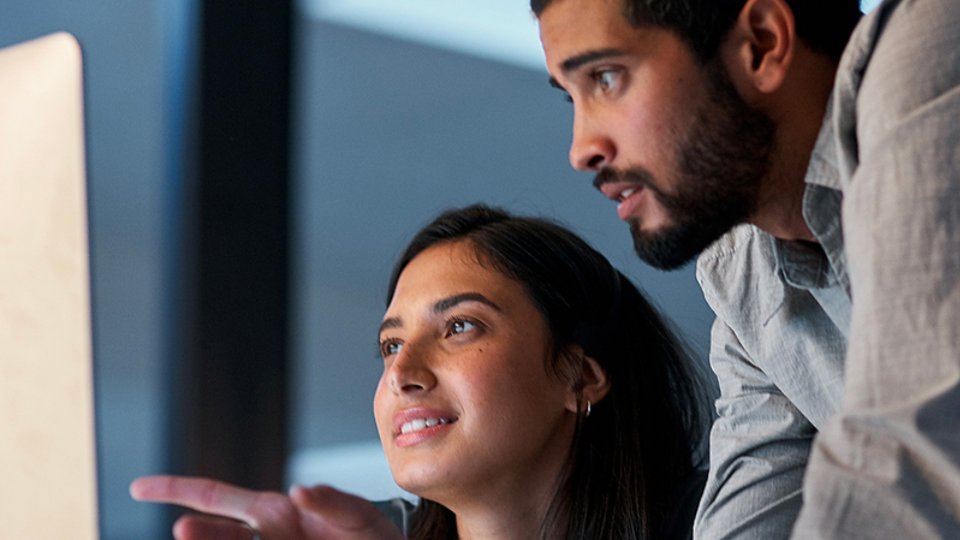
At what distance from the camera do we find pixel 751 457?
1369 millimetres

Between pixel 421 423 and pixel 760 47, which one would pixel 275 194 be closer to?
pixel 421 423

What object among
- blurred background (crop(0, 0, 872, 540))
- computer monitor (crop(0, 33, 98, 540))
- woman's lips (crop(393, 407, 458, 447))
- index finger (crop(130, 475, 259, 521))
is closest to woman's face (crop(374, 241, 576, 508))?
woman's lips (crop(393, 407, 458, 447))

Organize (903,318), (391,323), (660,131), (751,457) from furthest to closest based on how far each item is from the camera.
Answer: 1. (391,323)
2. (751,457)
3. (660,131)
4. (903,318)

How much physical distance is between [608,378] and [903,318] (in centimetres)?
97

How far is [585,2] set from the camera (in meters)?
1.14

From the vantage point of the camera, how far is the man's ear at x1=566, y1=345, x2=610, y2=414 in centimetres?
160

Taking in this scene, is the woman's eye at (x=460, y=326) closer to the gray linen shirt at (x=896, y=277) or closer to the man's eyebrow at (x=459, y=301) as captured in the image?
the man's eyebrow at (x=459, y=301)

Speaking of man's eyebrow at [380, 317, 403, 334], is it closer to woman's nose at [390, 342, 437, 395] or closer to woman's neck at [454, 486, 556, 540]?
woman's nose at [390, 342, 437, 395]

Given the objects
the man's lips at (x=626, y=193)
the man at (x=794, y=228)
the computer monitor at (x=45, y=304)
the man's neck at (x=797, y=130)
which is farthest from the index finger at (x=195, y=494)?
the man's neck at (x=797, y=130)

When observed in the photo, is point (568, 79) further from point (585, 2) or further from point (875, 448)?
point (875, 448)

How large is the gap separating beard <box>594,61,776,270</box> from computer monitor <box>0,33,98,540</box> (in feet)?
2.06

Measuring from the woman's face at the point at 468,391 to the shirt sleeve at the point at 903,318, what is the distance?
2.58 ft

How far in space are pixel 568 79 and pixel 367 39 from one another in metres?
1.43

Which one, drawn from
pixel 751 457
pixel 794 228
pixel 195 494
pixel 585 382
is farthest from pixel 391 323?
pixel 195 494
